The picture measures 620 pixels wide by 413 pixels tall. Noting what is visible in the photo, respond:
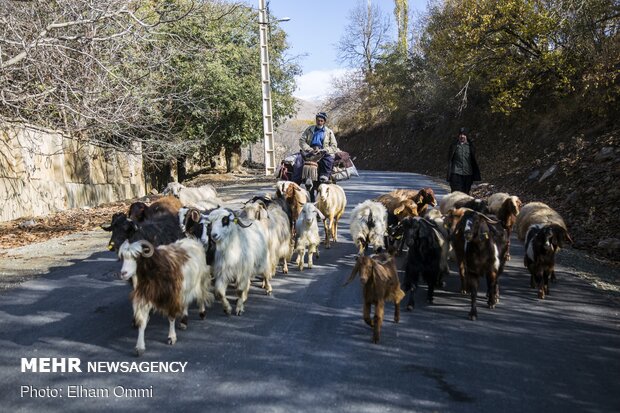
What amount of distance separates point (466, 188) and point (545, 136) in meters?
12.2

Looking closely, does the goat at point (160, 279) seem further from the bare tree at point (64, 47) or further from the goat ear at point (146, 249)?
the bare tree at point (64, 47)

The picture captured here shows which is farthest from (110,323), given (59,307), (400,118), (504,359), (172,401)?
(400,118)

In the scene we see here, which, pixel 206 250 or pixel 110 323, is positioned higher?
pixel 206 250

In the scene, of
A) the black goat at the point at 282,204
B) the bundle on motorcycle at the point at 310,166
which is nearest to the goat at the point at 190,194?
the black goat at the point at 282,204

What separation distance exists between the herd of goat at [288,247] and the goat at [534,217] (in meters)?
0.04

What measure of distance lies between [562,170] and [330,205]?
9.50 meters

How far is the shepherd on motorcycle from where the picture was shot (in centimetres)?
1198

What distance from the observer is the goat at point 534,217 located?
9.01 metres

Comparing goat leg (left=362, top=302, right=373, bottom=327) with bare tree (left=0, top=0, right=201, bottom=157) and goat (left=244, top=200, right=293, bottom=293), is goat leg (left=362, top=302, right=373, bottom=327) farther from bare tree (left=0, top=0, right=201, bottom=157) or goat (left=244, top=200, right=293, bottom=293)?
bare tree (left=0, top=0, right=201, bottom=157)

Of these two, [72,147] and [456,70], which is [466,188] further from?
[72,147]

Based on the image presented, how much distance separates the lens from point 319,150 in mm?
11938

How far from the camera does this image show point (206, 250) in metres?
6.75

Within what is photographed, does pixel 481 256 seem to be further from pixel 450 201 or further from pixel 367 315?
pixel 450 201

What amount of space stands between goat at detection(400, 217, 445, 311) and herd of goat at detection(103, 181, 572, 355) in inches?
0.5
